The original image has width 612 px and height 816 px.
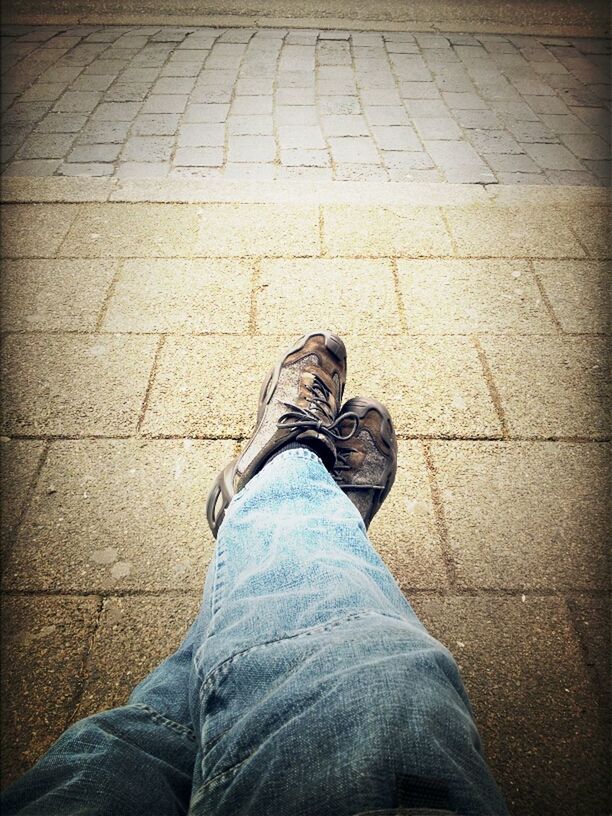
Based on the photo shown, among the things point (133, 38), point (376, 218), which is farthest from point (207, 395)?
point (133, 38)

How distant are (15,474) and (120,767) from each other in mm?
1278

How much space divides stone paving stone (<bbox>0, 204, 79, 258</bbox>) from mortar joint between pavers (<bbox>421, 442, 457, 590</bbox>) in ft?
7.14

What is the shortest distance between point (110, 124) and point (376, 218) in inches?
85.2

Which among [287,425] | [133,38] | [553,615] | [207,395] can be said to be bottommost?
[553,615]

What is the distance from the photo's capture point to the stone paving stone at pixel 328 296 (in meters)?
2.44

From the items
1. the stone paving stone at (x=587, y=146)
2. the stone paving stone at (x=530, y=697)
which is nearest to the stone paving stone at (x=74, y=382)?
the stone paving stone at (x=530, y=697)

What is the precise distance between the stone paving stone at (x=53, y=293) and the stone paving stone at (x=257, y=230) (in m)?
0.55

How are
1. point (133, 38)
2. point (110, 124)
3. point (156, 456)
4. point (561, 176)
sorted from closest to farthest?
point (156, 456) → point (561, 176) → point (110, 124) → point (133, 38)

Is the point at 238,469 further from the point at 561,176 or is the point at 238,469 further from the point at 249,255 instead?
the point at 561,176

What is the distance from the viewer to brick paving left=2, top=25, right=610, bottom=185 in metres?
3.46

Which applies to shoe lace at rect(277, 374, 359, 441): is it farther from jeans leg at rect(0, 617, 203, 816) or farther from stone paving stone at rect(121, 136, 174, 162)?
stone paving stone at rect(121, 136, 174, 162)

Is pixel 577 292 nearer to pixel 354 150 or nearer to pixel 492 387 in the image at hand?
pixel 492 387

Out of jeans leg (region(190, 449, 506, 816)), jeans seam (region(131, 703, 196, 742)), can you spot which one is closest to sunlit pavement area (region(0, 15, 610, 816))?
A: jeans seam (region(131, 703, 196, 742))

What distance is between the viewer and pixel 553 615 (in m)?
1.59
